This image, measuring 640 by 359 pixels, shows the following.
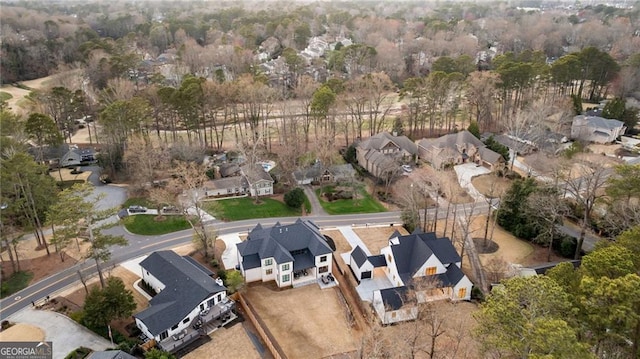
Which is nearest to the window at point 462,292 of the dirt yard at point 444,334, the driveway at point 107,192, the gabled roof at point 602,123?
the dirt yard at point 444,334

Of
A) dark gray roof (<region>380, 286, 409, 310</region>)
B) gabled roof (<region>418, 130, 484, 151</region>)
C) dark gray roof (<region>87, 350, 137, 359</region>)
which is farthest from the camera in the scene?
gabled roof (<region>418, 130, 484, 151</region>)

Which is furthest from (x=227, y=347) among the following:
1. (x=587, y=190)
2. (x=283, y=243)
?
(x=587, y=190)

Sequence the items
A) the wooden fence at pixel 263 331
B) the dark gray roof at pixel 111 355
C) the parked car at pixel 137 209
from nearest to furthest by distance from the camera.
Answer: the dark gray roof at pixel 111 355 < the wooden fence at pixel 263 331 < the parked car at pixel 137 209

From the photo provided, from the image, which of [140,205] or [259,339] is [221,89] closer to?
[140,205]

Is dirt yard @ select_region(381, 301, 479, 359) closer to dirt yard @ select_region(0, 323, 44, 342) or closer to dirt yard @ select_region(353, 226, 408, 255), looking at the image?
dirt yard @ select_region(353, 226, 408, 255)

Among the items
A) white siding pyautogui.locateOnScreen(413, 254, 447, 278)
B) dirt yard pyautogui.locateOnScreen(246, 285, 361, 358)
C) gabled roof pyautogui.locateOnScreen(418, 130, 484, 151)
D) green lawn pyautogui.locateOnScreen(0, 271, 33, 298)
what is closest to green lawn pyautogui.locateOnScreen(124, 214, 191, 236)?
green lawn pyautogui.locateOnScreen(0, 271, 33, 298)

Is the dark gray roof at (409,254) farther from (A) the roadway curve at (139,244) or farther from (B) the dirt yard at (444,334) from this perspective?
(A) the roadway curve at (139,244)
